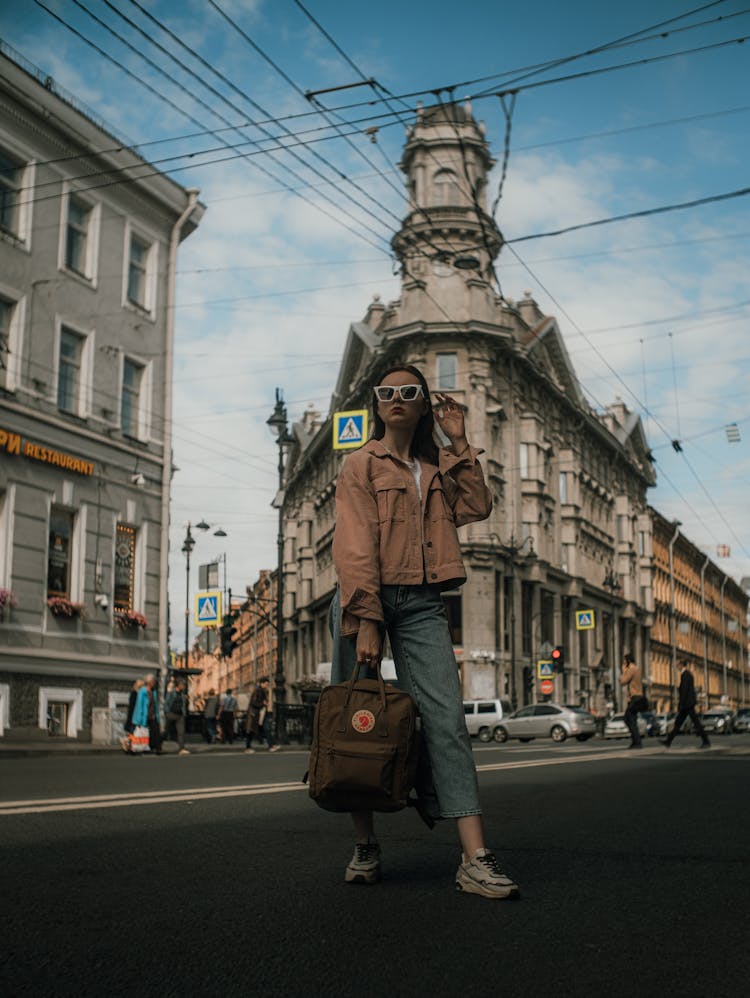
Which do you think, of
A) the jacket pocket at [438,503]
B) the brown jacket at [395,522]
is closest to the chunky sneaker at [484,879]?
the brown jacket at [395,522]

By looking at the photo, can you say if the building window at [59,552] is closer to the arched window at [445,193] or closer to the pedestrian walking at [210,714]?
the pedestrian walking at [210,714]

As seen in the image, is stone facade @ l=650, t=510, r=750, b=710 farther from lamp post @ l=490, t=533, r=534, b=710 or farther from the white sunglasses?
the white sunglasses

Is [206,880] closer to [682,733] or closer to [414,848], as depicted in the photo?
[414,848]

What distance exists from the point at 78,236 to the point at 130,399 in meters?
3.90

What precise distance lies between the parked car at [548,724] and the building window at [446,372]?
55.0ft

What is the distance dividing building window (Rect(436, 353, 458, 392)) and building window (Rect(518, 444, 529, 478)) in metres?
6.28

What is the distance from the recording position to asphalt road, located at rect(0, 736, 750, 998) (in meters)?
2.97

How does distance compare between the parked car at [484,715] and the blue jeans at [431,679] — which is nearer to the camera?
the blue jeans at [431,679]

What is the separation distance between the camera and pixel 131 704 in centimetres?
2208

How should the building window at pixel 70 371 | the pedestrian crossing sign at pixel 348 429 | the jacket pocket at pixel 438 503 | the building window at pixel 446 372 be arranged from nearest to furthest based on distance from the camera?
the jacket pocket at pixel 438 503
the building window at pixel 70 371
the pedestrian crossing sign at pixel 348 429
the building window at pixel 446 372

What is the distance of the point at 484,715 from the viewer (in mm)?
44906

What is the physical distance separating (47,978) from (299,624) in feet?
249

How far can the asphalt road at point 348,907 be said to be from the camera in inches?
117

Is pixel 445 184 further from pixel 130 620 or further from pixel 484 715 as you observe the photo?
pixel 130 620
